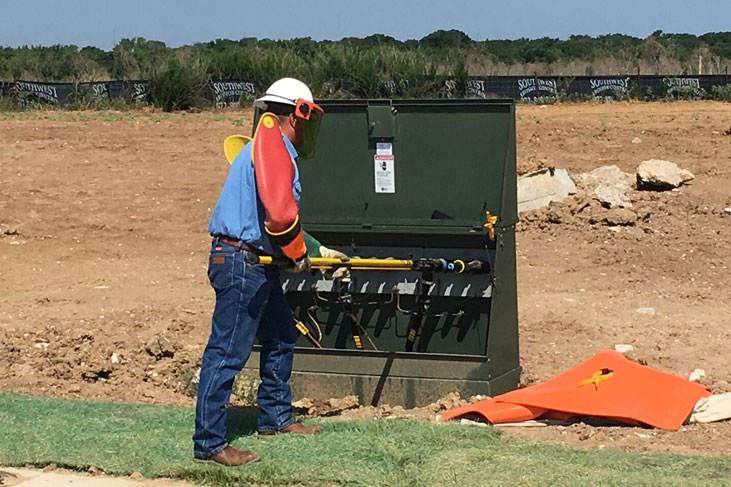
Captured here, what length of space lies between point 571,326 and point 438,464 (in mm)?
4583

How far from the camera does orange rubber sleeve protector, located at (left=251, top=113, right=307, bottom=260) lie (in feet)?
18.7

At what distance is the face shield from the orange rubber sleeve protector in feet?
0.70

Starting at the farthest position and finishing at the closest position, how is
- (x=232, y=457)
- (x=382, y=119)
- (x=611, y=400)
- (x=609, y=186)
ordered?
1. (x=609, y=186)
2. (x=382, y=119)
3. (x=611, y=400)
4. (x=232, y=457)

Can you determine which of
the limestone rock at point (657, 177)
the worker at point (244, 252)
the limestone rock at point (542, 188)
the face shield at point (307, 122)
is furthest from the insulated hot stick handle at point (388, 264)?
the limestone rock at point (657, 177)

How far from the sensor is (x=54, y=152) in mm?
18594

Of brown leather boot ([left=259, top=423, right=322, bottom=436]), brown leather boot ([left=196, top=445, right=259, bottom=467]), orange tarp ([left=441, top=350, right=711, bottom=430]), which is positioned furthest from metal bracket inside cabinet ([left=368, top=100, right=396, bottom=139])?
brown leather boot ([left=196, top=445, right=259, bottom=467])

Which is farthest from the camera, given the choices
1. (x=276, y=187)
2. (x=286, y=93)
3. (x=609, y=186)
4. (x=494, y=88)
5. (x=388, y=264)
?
(x=494, y=88)

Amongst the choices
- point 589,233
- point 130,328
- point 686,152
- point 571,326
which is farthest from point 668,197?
point 130,328

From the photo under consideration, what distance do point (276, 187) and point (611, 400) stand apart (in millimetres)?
2637

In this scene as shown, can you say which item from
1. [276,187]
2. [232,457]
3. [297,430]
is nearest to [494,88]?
[297,430]

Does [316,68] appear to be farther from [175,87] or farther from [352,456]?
[352,456]

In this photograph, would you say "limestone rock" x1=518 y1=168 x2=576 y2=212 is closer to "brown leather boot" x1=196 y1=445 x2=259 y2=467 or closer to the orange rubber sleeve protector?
the orange rubber sleeve protector

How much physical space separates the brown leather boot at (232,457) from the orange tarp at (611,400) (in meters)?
1.60

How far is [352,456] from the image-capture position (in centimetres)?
594
